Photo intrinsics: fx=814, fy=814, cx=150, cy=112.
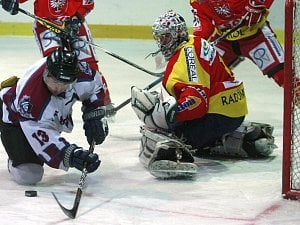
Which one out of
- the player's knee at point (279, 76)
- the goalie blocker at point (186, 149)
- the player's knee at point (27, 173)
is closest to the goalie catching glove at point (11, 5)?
the goalie blocker at point (186, 149)

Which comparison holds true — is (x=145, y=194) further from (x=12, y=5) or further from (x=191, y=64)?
(x=12, y=5)

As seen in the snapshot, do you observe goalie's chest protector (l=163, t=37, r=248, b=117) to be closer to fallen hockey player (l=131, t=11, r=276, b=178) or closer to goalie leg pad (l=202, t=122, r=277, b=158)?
fallen hockey player (l=131, t=11, r=276, b=178)

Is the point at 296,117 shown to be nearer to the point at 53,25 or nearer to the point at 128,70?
the point at 53,25

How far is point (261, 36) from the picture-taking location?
12.7 feet

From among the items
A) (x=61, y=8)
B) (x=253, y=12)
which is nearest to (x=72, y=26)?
(x=61, y=8)

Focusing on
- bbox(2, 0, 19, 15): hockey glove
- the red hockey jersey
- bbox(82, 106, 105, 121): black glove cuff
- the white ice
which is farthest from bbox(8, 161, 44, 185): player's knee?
the red hockey jersey

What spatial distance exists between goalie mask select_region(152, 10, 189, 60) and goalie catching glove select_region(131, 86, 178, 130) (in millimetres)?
231

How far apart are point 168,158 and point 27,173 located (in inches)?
20.7

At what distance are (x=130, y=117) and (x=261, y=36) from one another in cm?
89

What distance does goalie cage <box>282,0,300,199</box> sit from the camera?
2658mm

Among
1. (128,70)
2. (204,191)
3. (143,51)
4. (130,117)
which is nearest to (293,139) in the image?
(204,191)

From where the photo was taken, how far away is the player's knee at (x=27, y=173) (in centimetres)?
290

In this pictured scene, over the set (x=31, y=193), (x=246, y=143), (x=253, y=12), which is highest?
(x=253, y=12)

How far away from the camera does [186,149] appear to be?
10.0 feet
